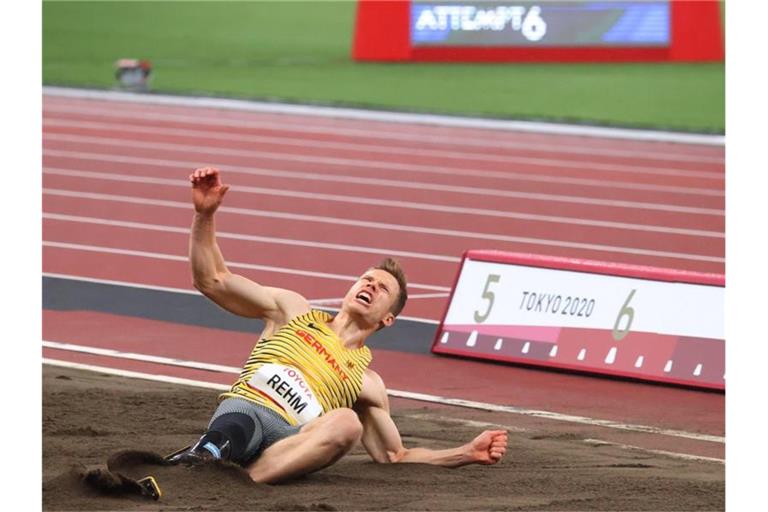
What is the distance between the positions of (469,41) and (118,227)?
10.8m

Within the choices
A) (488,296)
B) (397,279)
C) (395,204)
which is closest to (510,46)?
(395,204)

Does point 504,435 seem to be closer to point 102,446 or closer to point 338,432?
point 338,432

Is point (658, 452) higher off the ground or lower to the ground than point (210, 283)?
lower

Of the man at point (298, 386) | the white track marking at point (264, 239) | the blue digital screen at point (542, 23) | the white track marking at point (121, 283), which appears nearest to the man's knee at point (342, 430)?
the man at point (298, 386)

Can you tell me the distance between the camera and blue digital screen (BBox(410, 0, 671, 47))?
Answer: 20703 millimetres

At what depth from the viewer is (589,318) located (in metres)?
8.02

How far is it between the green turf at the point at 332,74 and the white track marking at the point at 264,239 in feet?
22.7

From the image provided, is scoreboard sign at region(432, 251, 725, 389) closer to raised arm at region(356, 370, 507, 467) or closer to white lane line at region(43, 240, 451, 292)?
white lane line at region(43, 240, 451, 292)

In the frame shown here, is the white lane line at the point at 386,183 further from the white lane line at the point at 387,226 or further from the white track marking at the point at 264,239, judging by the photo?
the white track marking at the point at 264,239

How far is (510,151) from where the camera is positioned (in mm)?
16094

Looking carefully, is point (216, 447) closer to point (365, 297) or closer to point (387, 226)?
point (365, 297)

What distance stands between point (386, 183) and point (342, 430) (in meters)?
9.55

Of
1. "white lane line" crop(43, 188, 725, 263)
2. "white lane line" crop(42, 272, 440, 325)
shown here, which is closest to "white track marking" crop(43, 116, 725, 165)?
"white lane line" crop(43, 188, 725, 263)
